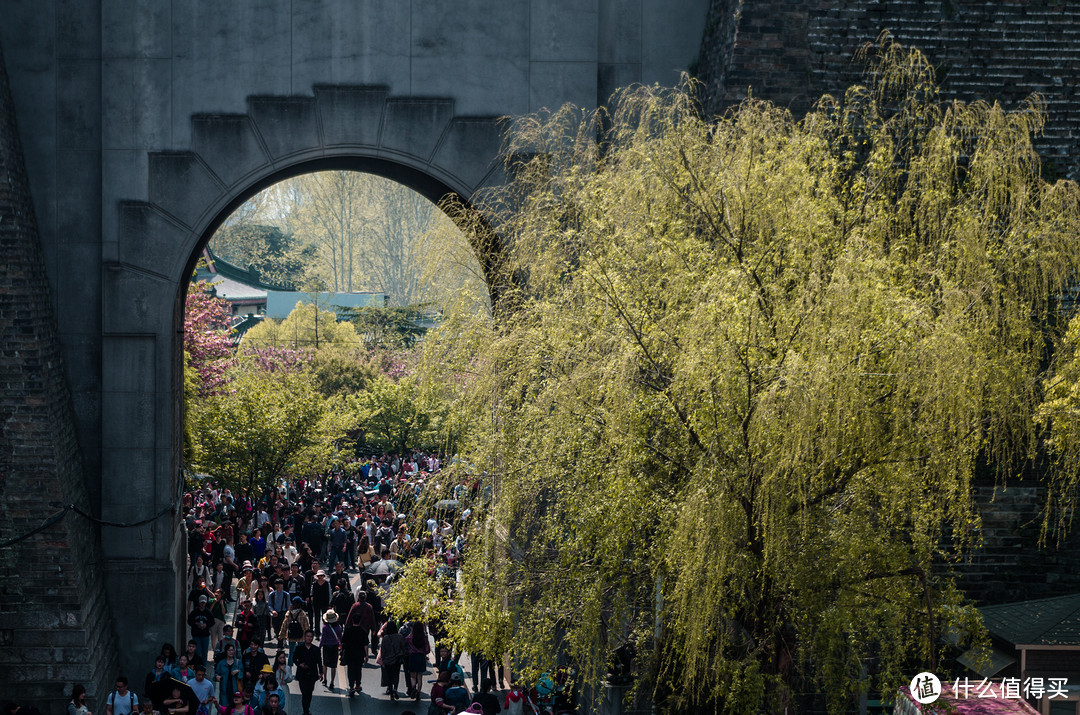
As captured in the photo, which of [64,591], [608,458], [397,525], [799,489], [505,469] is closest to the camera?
[799,489]

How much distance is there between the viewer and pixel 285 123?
15.2 metres

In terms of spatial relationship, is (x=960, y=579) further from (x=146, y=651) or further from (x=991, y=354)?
(x=146, y=651)

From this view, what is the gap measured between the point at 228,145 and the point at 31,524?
5.39 m

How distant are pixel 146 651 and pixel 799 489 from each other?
1037 cm

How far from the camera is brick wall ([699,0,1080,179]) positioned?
14117mm

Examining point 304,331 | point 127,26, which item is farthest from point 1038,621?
point 304,331

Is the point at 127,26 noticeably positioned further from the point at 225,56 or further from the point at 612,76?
the point at 612,76

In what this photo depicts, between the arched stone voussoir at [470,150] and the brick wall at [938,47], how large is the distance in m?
3.05

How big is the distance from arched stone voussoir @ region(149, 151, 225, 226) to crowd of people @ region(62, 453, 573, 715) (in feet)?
15.3

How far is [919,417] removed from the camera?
29.1ft

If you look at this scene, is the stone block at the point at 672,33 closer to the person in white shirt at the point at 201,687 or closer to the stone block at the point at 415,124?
the stone block at the point at 415,124

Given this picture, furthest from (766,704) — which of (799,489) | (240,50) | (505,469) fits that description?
(240,50)

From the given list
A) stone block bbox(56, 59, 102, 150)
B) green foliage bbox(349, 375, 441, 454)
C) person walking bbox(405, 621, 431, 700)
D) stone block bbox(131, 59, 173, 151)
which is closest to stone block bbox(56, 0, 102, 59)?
stone block bbox(56, 59, 102, 150)

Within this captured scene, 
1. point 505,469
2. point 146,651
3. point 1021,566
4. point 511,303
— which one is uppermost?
point 511,303
